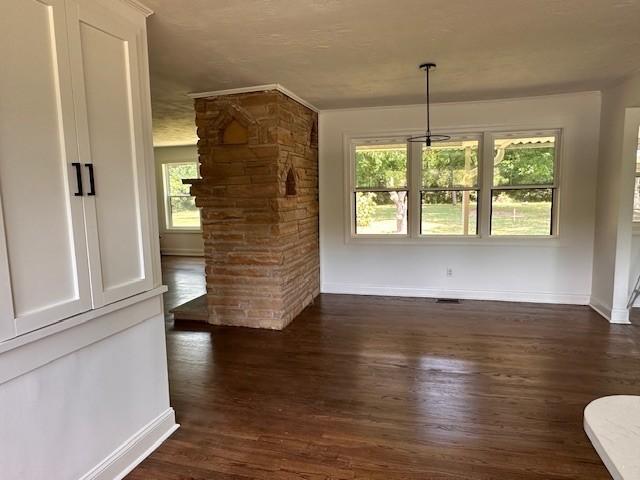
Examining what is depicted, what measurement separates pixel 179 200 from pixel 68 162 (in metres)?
7.47

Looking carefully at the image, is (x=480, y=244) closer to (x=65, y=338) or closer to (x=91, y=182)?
(x=91, y=182)

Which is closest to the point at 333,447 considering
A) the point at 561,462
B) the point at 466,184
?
the point at 561,462

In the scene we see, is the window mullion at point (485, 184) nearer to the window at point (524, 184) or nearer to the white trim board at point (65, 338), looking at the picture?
the window at point (524, 184)

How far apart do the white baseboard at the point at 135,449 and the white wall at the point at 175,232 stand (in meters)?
6.53

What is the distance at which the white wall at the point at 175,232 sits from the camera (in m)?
8.47

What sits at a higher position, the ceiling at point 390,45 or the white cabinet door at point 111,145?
the ceiling at point 390,45

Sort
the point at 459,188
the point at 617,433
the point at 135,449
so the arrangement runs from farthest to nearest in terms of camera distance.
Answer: the point at 459,188 < the point at 135,449 < the point at 617,433

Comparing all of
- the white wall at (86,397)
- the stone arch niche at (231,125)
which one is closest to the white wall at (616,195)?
the stone arch niche at (231,125)

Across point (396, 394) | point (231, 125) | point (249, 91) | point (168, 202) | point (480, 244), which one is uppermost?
point (249, 91)

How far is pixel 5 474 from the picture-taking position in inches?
57.2

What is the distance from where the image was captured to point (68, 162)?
5.42 ft

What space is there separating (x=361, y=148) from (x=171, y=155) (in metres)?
5.13

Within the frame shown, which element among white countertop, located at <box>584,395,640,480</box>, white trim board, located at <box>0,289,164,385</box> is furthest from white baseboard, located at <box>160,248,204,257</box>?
white countertop, located at <box>584,395,640,480</box>

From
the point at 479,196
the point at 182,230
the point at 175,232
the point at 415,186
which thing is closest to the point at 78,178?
the point at 415,186
